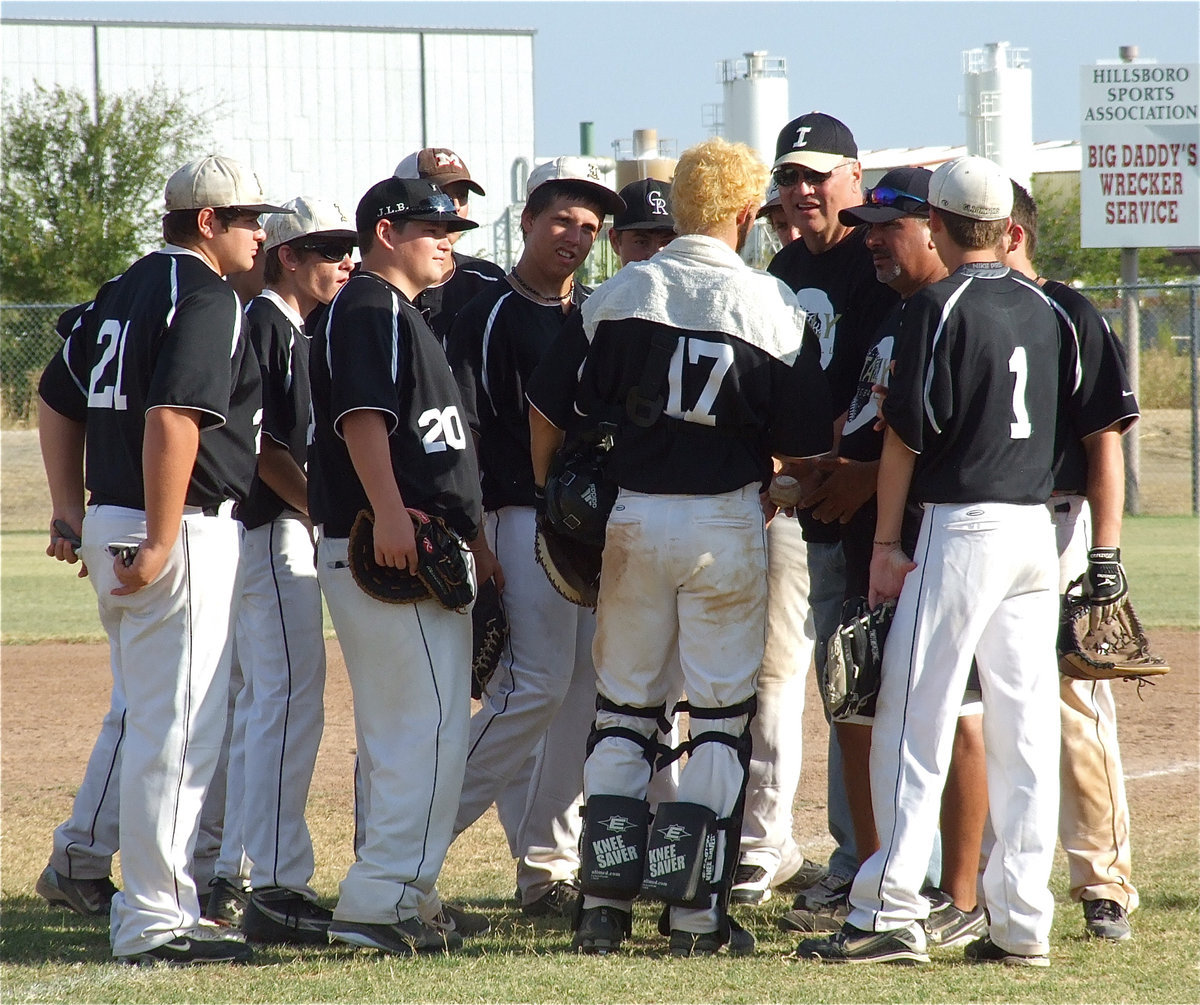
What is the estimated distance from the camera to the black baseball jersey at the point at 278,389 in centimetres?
440

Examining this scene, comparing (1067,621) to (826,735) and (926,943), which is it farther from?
(826,735)

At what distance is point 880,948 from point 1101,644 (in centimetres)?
110

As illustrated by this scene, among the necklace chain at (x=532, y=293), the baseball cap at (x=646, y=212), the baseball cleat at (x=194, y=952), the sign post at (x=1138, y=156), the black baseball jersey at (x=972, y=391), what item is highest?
the sign post at (x=1138, y=156)

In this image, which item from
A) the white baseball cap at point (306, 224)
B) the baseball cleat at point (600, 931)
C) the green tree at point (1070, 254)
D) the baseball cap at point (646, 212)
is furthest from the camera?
the green tree at point (1070, 254)

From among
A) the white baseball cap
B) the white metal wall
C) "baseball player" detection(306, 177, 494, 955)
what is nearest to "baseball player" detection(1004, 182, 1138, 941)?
"baseball player" detection(306, 177, 494, 955)

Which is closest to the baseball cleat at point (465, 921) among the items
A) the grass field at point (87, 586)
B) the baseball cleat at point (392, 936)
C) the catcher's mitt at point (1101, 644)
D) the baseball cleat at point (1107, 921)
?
the baseball cleat at point (392, 936)

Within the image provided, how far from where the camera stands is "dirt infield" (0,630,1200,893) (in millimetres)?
5395

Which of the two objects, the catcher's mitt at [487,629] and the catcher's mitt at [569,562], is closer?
the catcher's mitt at [569,562]

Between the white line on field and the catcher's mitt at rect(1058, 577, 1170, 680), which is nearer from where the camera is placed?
the catcher's mitt at rect(1058, 577, 1170, 680)

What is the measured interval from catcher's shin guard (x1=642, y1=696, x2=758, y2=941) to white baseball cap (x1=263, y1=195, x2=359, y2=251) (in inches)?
81.0

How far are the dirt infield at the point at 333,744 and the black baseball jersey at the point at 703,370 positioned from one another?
78.7 inches

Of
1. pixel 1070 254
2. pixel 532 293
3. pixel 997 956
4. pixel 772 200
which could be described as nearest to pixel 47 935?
pixel 532 293

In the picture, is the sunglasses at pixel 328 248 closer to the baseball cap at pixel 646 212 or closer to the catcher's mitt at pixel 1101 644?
the baseball cap at pixel 646 212

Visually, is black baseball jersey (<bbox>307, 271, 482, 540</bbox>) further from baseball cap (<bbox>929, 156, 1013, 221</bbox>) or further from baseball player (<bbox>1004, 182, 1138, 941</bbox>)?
baseball player (<bbox>1004, 182, 1138, 941</bbox>)
